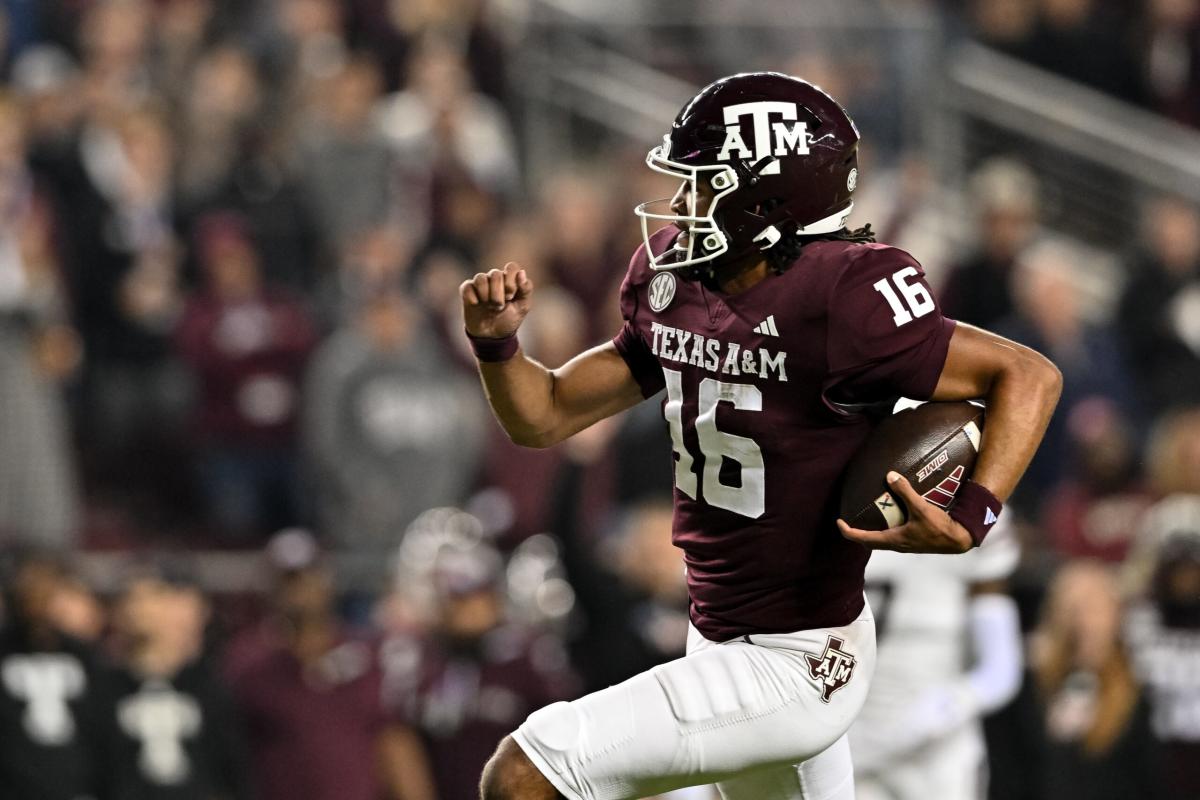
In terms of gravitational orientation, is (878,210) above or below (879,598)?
below

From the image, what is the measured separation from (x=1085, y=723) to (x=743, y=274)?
14.1ft

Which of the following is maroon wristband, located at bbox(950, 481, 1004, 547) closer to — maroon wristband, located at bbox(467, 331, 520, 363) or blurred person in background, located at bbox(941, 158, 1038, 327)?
maroon wristband, located at bbox(467, 331, 520, 363)

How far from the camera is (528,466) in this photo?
372 inches

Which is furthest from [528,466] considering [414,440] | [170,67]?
[170,67]

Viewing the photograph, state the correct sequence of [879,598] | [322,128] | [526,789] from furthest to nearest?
[322,128] → [879,598] → [526,789]

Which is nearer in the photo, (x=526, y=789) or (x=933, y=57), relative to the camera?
(x=526, y=789)

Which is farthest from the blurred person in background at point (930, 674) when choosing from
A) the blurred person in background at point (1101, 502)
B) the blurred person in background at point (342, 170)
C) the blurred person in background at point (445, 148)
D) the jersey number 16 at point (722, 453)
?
the blurred person in background at point (342, 170)

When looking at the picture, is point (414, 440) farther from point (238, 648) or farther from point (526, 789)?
point (526, 789)

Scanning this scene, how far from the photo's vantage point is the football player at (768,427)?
387cm

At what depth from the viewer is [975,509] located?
3.79 meters

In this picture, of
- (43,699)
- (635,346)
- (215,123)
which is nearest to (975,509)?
(635,346)

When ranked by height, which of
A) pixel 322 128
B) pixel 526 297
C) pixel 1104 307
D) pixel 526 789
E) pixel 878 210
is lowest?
pixel 1104 307

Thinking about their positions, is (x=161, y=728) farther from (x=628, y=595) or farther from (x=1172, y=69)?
(x=1172, y=69)

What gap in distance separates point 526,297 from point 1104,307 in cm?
702
